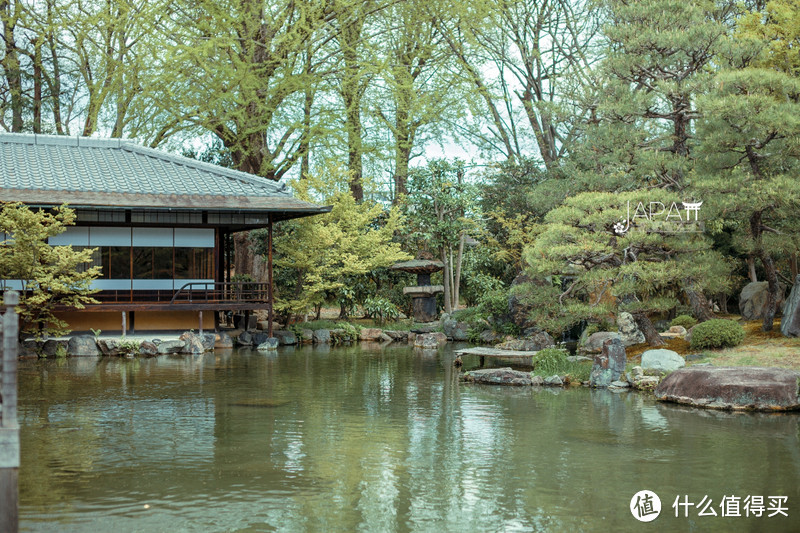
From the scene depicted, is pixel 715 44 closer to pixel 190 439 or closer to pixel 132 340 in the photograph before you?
pixel 190 439

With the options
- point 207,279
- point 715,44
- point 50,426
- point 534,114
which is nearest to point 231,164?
point 207,279

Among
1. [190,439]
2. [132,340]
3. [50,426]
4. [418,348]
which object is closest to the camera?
[190,439]

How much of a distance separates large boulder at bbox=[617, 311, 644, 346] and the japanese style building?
8.04m

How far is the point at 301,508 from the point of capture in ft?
21.2

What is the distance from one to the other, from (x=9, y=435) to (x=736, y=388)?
9.34 metres

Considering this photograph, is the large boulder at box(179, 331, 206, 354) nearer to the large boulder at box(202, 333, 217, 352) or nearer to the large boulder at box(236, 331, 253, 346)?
the large boulder at box(202, 333, 217, 352)

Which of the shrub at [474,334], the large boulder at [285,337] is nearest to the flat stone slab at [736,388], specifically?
the shrub at [474,334]

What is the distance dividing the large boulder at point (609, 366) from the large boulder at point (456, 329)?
386 inches

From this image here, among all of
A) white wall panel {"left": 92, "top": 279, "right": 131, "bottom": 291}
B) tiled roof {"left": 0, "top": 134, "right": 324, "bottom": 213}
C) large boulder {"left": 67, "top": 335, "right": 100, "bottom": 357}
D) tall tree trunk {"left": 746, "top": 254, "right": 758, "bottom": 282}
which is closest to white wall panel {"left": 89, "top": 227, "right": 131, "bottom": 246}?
white wall panel {"left": 92, "top": 279, "right": 131, "bottom": 291}

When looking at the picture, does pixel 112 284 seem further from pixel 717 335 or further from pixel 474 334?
pixel 717 335

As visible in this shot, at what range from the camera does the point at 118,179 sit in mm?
20359

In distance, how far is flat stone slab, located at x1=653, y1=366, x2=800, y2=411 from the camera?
1092cm

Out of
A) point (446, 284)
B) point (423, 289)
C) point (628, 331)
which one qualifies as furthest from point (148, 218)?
Result: point (628, 331)

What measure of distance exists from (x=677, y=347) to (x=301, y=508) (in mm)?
10721
